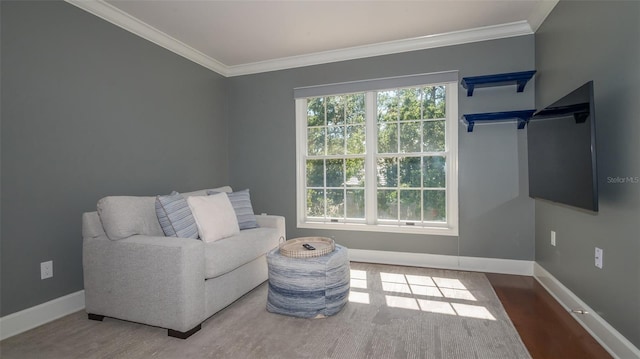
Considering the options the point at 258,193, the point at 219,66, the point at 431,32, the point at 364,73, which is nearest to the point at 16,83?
the point at 219,66

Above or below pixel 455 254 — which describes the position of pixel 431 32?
above

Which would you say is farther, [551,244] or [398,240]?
[398,240]

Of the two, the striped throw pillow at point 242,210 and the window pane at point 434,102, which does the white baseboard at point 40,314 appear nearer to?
the striped throw pillow at point 242,210

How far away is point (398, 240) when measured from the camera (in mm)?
3502

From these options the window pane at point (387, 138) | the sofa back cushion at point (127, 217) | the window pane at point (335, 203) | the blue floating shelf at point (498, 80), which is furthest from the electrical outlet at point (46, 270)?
the blue floating shelf at point (498, 80)

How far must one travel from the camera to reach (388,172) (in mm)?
3605

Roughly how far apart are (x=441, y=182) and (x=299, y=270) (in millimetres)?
2049

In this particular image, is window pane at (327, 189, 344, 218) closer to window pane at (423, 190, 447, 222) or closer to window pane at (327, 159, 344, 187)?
window pane at (327, 159, 344, 187)

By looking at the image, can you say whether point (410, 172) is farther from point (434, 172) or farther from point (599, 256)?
point (599, 256)

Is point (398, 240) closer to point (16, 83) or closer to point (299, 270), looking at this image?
point (299, 270)

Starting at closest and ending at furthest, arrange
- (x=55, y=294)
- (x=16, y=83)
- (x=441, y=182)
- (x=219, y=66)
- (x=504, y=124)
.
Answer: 1. (x=16, y=83)
2. (x=55, y=294)
3. (x=504, y=124)
4. (x=441, y=182)
5. (x=219, y=66)

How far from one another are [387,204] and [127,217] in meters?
2.60

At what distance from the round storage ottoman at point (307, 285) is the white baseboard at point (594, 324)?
5.28 feet

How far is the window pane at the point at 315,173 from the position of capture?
12.9ft
